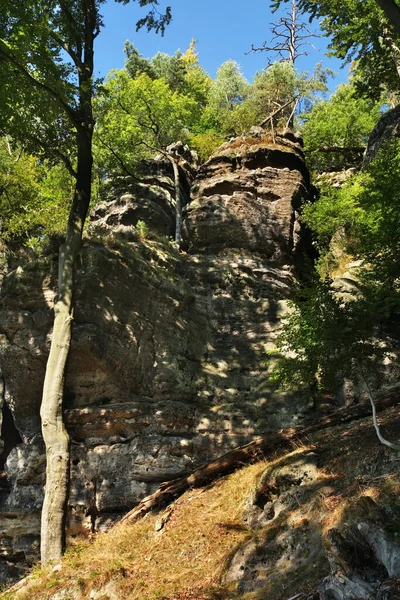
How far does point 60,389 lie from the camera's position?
9.74 metres

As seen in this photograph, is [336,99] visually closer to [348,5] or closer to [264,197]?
[348,5]

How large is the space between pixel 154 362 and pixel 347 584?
7.92 meters

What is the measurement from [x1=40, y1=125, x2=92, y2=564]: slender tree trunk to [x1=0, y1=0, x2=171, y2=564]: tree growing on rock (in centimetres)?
2

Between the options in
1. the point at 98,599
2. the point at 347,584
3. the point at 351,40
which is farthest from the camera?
the point at 351,40

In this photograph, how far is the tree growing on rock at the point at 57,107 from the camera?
9.02m

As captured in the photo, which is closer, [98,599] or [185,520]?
[98,599]

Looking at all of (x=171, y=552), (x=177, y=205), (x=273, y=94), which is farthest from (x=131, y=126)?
(x=171, y=552)

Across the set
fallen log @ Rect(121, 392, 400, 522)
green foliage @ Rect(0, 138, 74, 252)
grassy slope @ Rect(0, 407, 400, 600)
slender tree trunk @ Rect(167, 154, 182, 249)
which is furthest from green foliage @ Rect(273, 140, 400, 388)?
green foliage @ Rect(0, 138, 74, 252)

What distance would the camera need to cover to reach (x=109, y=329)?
1167 centimetres

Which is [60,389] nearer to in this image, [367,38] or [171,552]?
[171,552]

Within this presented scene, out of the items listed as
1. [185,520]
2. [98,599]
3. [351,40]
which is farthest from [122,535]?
[351,40]

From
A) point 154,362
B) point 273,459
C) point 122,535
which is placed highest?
point 154,362

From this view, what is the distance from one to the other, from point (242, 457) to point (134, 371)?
11.1ft

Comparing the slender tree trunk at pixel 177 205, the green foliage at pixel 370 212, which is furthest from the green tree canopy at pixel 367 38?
the slender tree trunk at pixel 177 205
